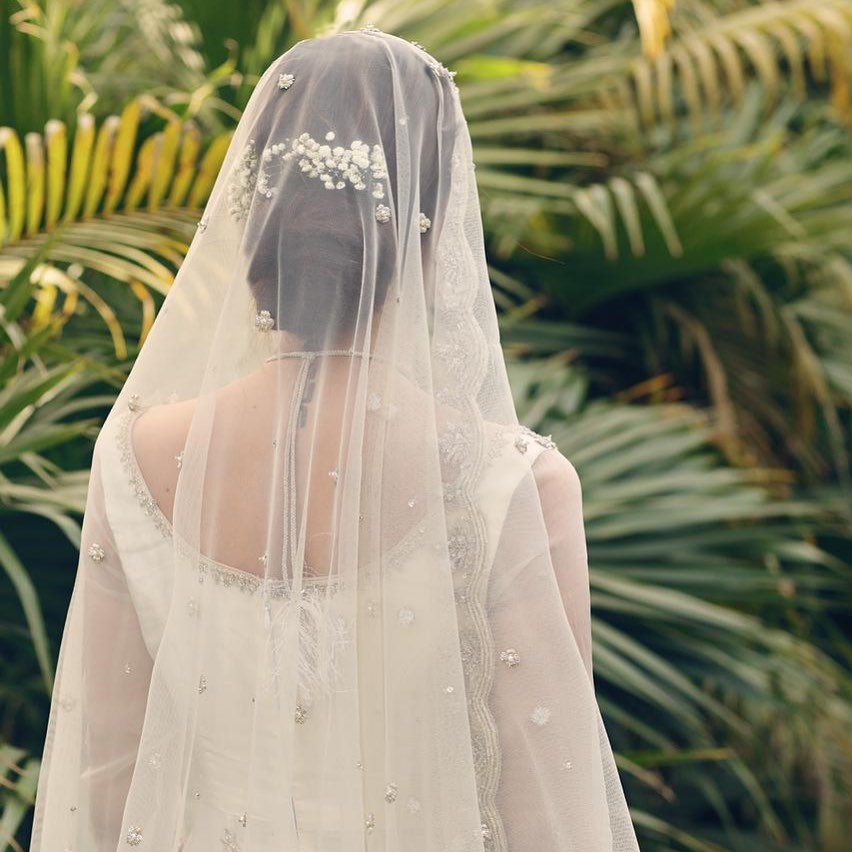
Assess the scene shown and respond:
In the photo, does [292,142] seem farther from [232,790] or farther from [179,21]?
[179,21]

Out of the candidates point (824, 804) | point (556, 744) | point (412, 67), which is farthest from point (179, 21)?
point (824, 804)

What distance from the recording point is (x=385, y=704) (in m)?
1.39

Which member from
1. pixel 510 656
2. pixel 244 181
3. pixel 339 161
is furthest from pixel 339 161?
pixel 510 656

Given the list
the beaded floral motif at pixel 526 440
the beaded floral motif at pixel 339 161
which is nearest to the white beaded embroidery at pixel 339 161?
the beaded floral motif at pixel 339 161

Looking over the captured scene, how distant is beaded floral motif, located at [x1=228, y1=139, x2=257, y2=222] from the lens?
148cm

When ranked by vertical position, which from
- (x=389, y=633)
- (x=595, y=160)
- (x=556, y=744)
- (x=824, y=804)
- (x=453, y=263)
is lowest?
(x=824, y=804)

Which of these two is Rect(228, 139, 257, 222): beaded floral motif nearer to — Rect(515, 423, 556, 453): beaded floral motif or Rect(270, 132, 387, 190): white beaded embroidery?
Rect(270, 132, 387, 190): white beaded embroidery

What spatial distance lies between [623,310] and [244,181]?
2692 millimetres

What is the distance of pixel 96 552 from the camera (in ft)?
4.88

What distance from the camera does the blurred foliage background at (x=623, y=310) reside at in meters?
2.44

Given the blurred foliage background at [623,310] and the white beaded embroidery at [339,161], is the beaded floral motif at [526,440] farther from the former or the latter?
the blurred foliage background at [623,310]

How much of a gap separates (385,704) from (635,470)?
182 cm

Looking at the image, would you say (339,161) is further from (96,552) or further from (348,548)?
(96,552)

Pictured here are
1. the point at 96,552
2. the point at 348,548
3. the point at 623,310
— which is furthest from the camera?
the point at 623,310
